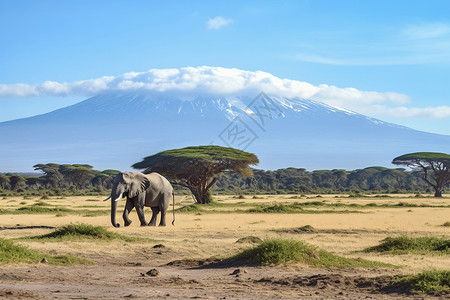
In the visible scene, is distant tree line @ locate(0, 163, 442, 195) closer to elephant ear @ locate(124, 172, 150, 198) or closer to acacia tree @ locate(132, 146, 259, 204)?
acacia tree @ locate(132, 146, 259, 204)

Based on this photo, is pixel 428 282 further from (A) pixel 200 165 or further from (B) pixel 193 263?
(A) pixel 200 165

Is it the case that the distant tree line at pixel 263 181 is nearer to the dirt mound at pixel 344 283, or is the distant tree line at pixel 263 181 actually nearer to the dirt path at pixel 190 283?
the dirt path at pixel 190 283

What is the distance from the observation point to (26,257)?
14.8m

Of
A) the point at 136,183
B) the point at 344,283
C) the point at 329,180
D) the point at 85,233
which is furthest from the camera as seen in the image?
the point at 329,180

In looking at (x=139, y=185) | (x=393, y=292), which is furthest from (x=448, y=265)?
(x=139, y=185)

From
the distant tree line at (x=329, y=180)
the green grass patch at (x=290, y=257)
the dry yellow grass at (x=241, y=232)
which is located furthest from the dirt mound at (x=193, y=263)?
the distant tree line at (x=329, y=180)

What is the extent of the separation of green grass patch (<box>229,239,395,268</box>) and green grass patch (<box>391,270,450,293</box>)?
9.81 feet

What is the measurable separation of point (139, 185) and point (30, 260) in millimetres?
11777

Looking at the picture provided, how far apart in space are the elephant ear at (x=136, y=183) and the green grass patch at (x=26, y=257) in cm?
1038

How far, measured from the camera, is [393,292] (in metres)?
11.2

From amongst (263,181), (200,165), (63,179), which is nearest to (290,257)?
(200,165)

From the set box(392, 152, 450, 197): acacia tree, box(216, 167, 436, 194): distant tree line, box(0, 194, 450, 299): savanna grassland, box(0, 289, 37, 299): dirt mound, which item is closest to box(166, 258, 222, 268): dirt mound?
box(0, 194, 450, 299): savanna grassland

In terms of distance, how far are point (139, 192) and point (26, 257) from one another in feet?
38.2

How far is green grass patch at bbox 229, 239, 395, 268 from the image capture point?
47.5 feet
